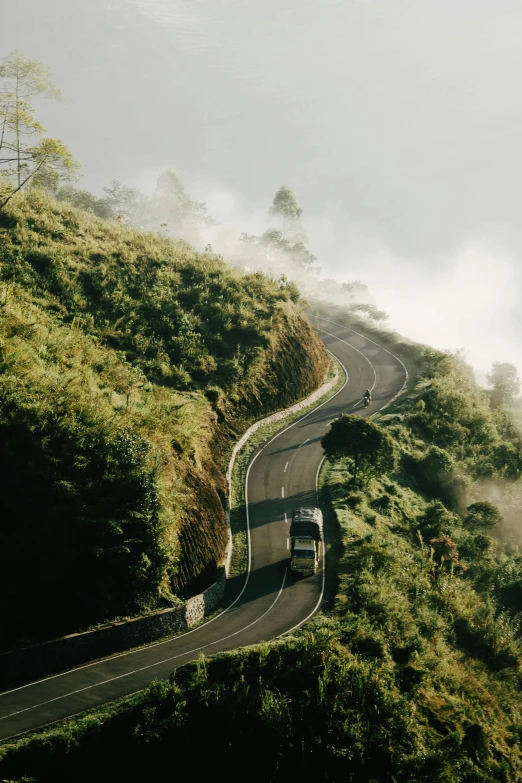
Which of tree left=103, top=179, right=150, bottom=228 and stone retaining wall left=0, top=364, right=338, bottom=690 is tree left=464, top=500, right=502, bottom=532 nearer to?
stone retaining wall left=0, top=364, right=338, bottom=690

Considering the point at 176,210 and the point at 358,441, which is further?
the point at 176,210

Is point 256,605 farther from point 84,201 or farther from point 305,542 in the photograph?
point 84,201

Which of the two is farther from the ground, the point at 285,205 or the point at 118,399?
the point at 285,205

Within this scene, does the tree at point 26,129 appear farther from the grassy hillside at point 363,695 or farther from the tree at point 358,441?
the grassy hillside at point 363,695

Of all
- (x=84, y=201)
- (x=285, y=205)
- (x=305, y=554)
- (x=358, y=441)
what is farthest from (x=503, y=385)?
(x=84, y=201)

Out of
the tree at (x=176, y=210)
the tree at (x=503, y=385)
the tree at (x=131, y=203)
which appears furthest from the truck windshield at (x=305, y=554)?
the tree at (x=176, y=210)

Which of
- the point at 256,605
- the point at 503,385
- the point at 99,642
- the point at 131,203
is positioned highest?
the point at 131,203

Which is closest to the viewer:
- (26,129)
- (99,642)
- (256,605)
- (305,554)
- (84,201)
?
(99,642)

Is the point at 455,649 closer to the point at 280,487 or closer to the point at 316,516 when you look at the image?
the point at 316,516
